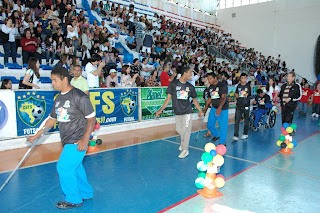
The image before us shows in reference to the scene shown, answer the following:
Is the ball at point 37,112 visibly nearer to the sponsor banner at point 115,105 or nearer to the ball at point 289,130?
the sponsor banner at point 115,105

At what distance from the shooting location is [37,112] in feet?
21.7

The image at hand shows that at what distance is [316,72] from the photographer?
24.9 meters

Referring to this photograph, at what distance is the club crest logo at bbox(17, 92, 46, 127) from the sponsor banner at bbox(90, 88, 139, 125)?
1.47 meters

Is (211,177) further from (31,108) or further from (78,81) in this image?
(31,108)

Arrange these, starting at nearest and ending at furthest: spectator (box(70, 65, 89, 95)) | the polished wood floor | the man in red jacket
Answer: the polished wood floor, spectator (box(70, 65, 89, 95)), the man in red jacket

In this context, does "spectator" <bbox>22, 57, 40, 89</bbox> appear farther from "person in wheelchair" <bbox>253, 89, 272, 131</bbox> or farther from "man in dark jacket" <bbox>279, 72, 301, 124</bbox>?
"person in wheelchair" <bbox>253, 89, 272, 131</bbox>

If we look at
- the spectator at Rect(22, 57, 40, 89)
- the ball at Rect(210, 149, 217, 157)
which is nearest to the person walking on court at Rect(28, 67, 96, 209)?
the ball at Rect(210, 149, 217, 157)

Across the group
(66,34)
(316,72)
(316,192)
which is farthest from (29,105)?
(316,72)

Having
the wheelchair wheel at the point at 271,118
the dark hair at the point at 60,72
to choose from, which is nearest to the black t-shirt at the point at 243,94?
the wheelchair wheel at the point at 271,118

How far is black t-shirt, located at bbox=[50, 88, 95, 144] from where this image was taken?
10.5ft

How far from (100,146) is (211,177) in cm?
361

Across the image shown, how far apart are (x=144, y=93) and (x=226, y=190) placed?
227 inches

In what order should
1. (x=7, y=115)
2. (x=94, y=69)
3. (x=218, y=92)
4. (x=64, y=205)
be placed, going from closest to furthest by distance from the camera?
(x=64, y=205)
(x=7, y=115)
(x=218, y=92)
(x=94, y=69)

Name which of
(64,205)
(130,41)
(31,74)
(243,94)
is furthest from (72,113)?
→ (130,41)
